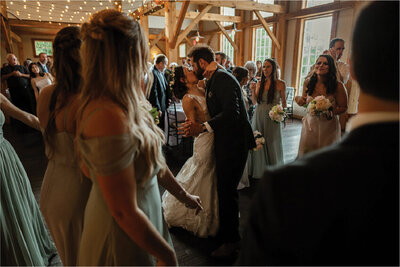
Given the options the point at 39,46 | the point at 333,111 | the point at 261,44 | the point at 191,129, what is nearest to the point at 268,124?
the point at 333,111

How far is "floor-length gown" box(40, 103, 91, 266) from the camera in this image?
129cm

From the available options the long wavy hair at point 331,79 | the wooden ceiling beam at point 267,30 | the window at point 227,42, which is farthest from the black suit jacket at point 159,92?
the window at point 227,42

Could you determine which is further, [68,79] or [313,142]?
[313,142]

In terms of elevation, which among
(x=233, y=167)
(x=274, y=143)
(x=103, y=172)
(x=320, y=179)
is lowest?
(x=274, y=143)

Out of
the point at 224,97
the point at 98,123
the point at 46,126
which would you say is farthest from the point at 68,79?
the point at 224,97

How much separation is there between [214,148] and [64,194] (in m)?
1.37

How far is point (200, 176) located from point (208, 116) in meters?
0.64

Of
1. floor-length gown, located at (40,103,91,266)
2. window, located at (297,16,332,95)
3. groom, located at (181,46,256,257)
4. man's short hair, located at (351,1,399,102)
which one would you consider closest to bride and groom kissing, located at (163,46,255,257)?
groom, located at (181,46,256,257)

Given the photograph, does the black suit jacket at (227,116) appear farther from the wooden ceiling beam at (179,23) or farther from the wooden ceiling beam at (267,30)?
the wooden ceiling beam at (267,30)

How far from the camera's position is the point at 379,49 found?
48 cm

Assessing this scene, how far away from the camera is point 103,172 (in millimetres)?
796

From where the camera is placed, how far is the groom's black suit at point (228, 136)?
211cm

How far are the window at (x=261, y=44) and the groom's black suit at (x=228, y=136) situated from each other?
9.35 m

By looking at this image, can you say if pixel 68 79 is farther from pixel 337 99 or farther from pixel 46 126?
pixel 337 99
